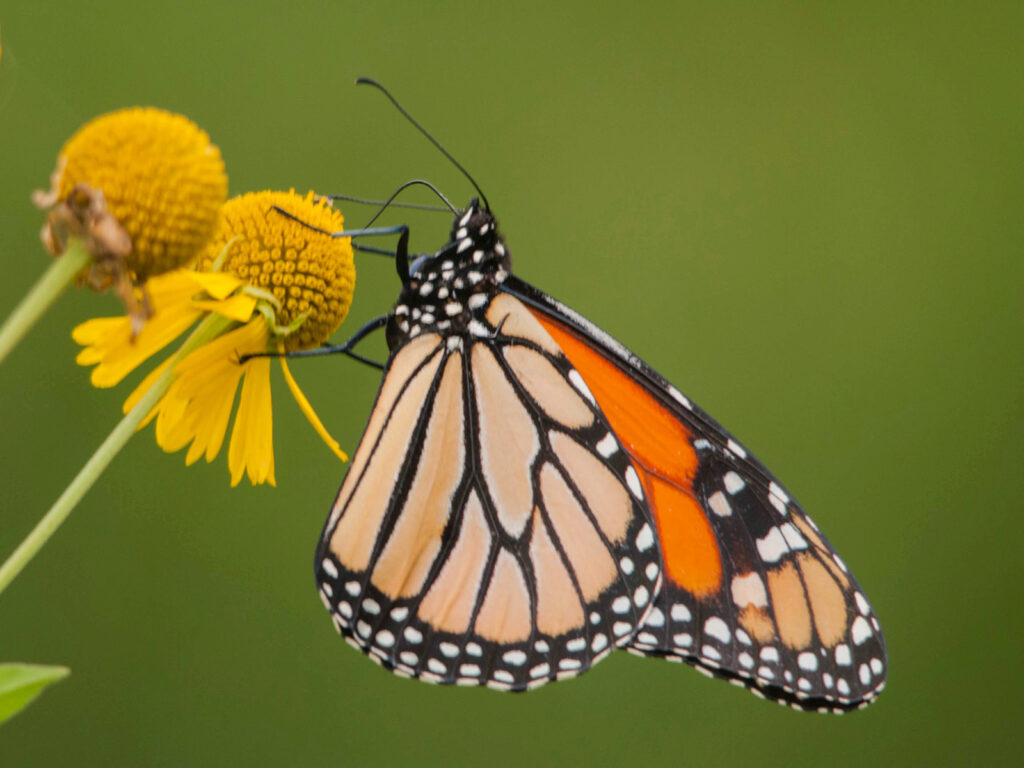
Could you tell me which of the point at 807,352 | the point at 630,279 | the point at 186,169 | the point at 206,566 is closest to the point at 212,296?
the point at 186,169

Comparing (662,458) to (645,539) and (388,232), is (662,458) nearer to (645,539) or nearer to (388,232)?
(645,539)

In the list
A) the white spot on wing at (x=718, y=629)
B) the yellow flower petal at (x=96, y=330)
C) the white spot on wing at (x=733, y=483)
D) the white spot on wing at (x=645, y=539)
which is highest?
the white spot on wing at (x=733, y=483)

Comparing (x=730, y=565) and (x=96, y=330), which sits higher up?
(x=730, y=565)

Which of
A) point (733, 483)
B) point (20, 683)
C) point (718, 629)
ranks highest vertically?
point (733, 483)

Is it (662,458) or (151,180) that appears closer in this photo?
(151,180)

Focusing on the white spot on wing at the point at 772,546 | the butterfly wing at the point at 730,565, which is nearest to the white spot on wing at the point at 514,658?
the butterfly wing at the point at 730,565

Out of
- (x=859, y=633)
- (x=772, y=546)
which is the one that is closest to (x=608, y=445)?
(x=772, y=546)

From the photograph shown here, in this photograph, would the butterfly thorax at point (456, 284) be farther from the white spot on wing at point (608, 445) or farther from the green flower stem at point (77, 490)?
the green flower stem at point (77, 490)

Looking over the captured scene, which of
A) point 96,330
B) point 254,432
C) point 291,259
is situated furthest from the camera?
point 254,432
